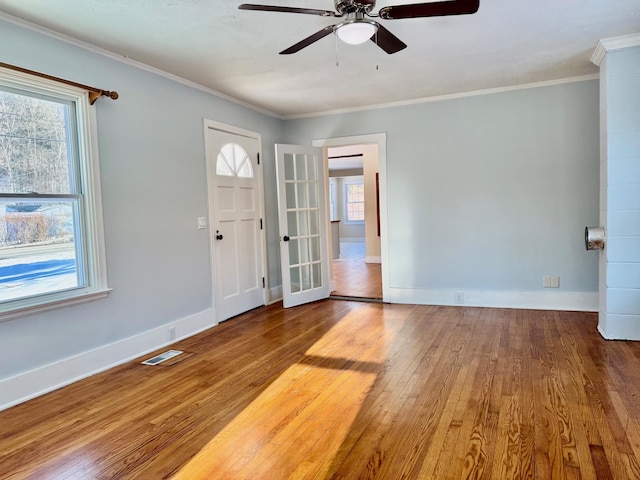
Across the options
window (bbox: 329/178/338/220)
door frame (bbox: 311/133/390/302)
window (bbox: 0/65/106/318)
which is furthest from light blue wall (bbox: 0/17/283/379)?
window (bbox: 329/178/338/220)

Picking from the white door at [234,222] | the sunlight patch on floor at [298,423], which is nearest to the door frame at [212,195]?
the white door at [234,222]

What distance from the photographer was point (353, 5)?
7.29ft

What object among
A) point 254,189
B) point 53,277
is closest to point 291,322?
point 254,189

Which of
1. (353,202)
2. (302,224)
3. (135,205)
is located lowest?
(302,224)

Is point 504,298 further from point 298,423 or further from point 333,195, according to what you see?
point 333,195

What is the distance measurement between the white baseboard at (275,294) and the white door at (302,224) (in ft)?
1.04

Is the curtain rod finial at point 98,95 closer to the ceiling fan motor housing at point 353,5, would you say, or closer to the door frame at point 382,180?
the ceiling fan motor housing at point 353,5

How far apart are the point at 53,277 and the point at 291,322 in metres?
2.27

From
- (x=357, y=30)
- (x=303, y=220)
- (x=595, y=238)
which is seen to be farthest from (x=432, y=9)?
(x=303, y=220)

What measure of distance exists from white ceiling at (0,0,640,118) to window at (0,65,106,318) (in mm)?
512

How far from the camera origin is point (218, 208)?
446cm

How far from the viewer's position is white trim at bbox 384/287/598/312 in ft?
14.7

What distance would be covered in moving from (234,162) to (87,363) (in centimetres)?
254

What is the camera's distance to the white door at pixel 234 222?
4.41 m
